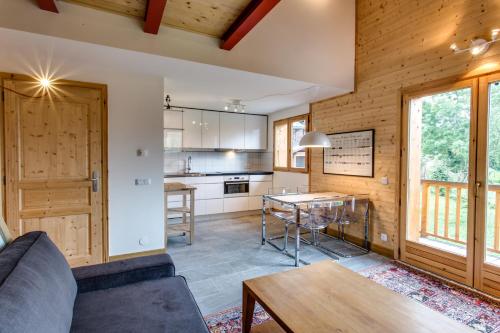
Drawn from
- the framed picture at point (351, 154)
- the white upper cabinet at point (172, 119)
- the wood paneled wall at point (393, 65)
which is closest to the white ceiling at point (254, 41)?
the wood paneled wall at point (393, 65)

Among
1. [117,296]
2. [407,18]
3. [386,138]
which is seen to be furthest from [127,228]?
[407,18]

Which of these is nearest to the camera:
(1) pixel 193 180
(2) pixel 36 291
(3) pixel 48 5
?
(2) pixel 36 291

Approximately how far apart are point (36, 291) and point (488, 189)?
3.54 meters

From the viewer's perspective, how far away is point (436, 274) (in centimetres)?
295

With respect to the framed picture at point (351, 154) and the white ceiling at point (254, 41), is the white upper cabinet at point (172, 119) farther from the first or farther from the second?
the framed picture at point (351, 154)

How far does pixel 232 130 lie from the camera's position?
19.7ft

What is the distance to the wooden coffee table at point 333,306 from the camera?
1.38 m

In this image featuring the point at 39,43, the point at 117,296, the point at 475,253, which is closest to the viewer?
the point at 117,296

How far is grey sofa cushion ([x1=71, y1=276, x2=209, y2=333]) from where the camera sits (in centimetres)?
131

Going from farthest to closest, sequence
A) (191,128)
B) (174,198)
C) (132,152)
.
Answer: (191,128) → (174,198) → (132,152)

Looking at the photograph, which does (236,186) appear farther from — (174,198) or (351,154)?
(351,154)

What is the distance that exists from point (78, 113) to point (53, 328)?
2611 millimetres

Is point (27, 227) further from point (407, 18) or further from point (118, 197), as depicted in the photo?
point (407, 18)

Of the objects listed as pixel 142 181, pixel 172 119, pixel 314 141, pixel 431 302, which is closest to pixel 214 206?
pixel 172 119
